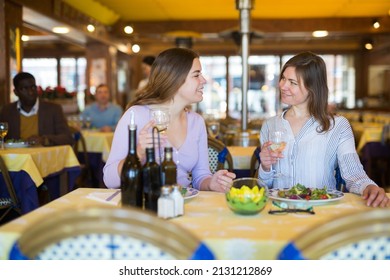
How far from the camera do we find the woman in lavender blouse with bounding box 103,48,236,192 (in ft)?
7.88

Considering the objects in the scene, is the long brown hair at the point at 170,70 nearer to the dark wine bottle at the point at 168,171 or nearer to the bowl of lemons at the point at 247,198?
the dark wine bottle at the point at 168,171

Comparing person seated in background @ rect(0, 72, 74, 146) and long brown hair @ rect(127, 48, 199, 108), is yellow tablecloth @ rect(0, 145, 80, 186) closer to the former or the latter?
person seated in background @ rect(0, 72, 74, 146)

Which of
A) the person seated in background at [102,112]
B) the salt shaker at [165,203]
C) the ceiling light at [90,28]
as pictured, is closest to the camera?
the salt shaker at [165,203]

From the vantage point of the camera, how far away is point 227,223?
1797 mm

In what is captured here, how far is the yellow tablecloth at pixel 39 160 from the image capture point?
387 centimetres

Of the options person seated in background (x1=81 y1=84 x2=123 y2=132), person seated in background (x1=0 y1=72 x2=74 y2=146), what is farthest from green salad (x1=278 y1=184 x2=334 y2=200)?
person seated in background (x1=81 y1=84 x2=123 y2=132)

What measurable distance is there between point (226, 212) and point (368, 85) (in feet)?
46.9

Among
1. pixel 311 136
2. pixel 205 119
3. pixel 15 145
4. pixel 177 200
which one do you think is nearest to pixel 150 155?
pixel 177 200

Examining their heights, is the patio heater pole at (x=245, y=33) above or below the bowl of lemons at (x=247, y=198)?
above

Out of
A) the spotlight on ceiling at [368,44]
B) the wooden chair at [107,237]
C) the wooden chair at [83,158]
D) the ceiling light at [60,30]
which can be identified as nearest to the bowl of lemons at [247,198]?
the wooden chair at [107,237]

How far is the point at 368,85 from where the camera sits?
1537 cm

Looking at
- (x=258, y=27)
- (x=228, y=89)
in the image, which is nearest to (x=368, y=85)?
(x=228, y=89)

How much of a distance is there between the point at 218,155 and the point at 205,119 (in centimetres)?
284

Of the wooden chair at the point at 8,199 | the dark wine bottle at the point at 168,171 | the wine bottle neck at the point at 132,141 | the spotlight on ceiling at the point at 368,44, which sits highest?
the spotlight on ceiling at the point at 368,44
